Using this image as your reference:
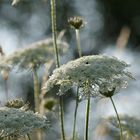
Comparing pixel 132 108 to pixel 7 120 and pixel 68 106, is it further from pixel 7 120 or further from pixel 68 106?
pixel 68 106

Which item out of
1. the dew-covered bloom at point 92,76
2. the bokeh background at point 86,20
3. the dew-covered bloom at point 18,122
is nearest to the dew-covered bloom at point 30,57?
the dew-covered bloom at point 92,76

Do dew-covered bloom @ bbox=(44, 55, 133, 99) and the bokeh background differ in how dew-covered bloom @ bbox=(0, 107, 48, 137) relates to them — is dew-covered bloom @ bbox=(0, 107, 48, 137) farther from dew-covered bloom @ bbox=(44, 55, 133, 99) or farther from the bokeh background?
the bokeh background

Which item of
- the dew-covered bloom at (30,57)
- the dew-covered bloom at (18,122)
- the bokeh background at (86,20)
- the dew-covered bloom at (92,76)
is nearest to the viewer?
the dew-covered bloom at (18,122)

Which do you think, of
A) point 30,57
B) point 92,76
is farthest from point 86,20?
point 92,76

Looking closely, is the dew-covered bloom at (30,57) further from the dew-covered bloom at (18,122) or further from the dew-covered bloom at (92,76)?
the dew-covered bloom at (18,122)

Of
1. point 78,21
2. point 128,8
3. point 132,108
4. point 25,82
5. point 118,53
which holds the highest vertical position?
point 78,21

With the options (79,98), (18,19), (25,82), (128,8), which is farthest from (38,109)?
(18,19)

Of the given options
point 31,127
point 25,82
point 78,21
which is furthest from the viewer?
point 25,82

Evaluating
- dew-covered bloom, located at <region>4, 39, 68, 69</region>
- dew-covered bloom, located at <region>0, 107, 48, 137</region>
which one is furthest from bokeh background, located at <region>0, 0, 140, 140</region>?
dew-covered bloom, located at <region>0, 107, 48, 137</region>
